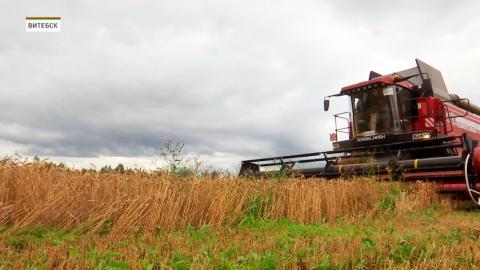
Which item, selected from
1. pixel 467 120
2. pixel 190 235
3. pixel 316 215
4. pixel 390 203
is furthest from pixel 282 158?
pixel 467 120

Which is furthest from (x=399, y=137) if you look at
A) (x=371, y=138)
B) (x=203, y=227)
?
(x=203, y=227)

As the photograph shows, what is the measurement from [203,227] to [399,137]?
23.1ft

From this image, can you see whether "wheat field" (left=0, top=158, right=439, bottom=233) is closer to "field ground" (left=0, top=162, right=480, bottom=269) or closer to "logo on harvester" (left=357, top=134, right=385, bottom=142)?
"field ground" (left=0, top=162, right=480, bottom=269)

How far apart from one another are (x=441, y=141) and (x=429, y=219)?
3.39m

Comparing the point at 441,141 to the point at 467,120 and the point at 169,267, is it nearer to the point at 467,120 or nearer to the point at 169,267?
the point at 467,120

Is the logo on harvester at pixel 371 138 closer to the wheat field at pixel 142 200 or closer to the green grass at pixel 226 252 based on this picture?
the wheat field at pixel 142 200

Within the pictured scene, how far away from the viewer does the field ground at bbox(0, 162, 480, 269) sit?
2.64m

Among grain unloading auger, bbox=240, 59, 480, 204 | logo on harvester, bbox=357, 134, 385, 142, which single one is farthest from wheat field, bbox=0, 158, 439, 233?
logo on harvester, bbox=357, 134, 385, 142

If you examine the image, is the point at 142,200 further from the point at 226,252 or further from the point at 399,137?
the point at 399,137

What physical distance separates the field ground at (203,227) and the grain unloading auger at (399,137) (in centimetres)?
145

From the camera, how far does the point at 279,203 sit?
18.5ft

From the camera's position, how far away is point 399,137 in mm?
9844

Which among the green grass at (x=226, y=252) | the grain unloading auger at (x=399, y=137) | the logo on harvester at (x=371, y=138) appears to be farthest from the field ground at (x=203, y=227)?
the logo on harvester at (x=371, y=138)

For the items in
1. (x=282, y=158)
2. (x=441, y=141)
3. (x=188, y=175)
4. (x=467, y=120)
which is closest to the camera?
(x=188, y=175)
